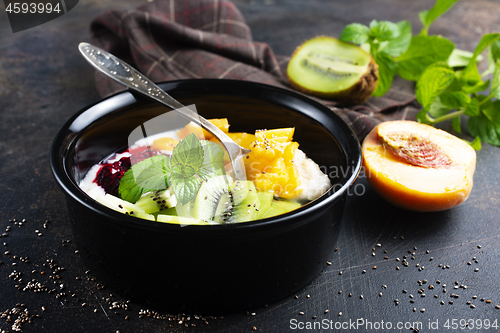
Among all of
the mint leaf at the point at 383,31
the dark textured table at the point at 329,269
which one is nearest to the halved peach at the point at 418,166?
the dark textured table at the point at 329,269

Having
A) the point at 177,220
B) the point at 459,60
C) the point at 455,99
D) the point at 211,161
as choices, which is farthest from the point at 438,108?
the point at 177,220

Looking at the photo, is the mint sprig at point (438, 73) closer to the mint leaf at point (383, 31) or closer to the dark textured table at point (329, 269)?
the mint leaf at point (383, 31)

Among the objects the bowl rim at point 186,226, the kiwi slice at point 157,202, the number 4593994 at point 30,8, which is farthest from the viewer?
the number 4593994 at point 30,8

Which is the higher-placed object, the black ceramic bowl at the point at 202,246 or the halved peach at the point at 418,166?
the black ceramic bowl at the point at 202,246

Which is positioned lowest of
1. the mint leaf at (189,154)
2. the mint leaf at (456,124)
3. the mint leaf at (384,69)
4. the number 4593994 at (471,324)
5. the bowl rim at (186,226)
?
the mint leaf at (456,124)

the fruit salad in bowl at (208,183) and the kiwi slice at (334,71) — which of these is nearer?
the fruit salad in bowl at (208,183)

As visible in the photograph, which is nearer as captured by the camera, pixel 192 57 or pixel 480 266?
pixel 480 266

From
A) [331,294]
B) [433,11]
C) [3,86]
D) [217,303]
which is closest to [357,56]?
[433,11]

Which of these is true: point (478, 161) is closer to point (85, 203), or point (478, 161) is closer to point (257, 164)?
point (257, 164)
